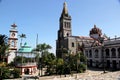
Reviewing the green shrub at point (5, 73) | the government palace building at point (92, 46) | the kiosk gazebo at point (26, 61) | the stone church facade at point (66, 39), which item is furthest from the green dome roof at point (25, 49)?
the stone church facade at point (66, 39)

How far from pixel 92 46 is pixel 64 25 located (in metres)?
18.3

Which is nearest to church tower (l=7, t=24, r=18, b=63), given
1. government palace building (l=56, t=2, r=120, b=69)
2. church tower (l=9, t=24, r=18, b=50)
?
church tower (l=9, t=24, r=18, b=50)

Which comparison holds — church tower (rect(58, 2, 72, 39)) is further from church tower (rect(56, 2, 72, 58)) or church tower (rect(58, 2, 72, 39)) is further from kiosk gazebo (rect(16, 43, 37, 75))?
kiosk gazebo (rect(16, 43, 37, 75))

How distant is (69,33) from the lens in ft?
230

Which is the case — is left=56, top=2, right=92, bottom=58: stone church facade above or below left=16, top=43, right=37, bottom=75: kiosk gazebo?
above

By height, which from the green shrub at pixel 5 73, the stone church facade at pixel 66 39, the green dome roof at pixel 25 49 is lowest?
the green shrub at pixel 5 73

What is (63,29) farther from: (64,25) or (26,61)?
(26,61)

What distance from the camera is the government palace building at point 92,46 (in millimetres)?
→ 47537

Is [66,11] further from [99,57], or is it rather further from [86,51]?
[99,57]

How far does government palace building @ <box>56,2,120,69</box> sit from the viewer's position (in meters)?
47.5

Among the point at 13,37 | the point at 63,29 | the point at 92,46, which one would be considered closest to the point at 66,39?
the point at 63,29

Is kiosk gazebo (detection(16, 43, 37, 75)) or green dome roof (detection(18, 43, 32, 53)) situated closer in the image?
kiosk gazebo (detection(16, 43, 37, 75))

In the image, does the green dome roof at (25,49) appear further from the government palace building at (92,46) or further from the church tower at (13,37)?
the government palace building at (92,46)

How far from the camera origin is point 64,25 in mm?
69875
